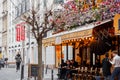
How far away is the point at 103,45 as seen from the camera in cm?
2477

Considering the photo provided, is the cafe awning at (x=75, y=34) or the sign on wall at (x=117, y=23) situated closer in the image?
the sign on wall at (x=117, y=23)

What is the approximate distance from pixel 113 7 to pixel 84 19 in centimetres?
655

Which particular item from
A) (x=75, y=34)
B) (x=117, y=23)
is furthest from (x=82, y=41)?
(x=117, y=23)

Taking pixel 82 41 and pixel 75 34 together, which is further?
pixel 82 41

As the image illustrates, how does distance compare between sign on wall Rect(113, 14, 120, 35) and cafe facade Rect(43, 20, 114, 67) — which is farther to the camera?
cafe facade Rect(43, 20, 114, 67)

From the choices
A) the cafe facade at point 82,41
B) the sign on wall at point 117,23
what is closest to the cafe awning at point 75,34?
the cafe facade at point 82,41

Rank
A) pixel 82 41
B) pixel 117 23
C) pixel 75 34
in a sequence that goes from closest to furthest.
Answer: pixel 117 23 < pixel 75 34 < pixel 82 41

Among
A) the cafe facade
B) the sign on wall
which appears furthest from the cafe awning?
the sign on wall

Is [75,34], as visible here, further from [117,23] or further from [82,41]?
[82,41]

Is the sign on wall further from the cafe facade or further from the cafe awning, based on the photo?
the cafe awning

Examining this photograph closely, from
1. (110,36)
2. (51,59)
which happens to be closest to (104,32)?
(110,36)

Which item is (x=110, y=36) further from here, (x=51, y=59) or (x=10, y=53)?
(x=10, y=53)

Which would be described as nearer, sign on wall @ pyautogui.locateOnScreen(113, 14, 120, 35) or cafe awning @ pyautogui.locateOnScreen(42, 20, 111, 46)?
sign on wall @ pyautogui.locateOnScreen(113, 14, 120, 35)

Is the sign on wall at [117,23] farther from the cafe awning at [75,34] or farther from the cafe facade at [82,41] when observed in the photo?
the cafe awning at [75,34]
